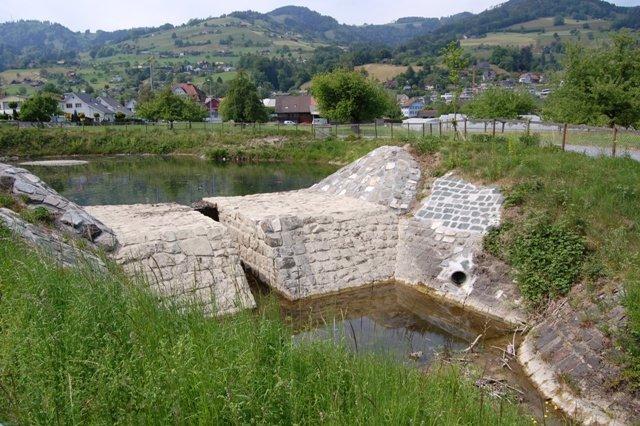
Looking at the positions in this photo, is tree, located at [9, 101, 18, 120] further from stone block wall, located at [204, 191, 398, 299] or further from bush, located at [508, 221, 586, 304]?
bush, located at [508, 221, 586, 304]

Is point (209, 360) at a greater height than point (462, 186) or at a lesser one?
greater

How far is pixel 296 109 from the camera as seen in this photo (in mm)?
96375

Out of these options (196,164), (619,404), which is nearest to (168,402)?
(619,404)

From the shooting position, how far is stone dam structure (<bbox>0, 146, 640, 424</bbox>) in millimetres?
9584

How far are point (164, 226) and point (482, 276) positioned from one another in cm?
716

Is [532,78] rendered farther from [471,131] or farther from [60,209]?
[60,209]

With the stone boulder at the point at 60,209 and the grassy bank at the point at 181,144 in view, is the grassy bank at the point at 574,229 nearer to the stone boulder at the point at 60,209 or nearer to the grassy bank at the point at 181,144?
the stone boulder at the point at 60,209

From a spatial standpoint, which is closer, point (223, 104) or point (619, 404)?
point (619, 404)

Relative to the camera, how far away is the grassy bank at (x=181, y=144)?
42456mm

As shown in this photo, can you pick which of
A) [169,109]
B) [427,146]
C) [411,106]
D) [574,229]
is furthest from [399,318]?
[411,106]

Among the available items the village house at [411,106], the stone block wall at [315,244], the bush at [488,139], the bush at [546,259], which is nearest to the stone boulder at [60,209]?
the stone block wall at [315,244]

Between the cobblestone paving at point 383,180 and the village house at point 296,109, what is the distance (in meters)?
77.3

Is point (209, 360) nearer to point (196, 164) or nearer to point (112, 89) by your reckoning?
→ point (196, 164)

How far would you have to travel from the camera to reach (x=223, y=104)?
60969 mm
